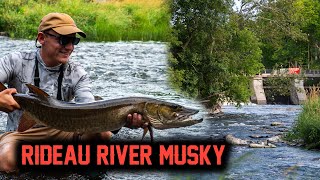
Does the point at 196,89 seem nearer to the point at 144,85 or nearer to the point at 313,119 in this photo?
the point at 313,119

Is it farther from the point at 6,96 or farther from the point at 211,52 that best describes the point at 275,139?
the point at 6,96

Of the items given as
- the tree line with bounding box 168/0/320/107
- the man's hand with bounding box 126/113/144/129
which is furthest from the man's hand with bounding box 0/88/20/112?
the tree line with bounding box 168/0/320/107

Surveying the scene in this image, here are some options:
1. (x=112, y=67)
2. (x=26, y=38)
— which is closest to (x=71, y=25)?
(x=112, y=67)

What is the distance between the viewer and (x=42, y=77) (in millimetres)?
4348

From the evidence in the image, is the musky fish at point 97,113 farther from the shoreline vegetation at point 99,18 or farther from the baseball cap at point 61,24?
the shoreline vegetation at point 99,18

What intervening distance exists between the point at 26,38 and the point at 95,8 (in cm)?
282

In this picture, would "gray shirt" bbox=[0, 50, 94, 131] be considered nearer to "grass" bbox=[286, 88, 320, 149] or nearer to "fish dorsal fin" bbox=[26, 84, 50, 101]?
"fish dorsal fin" bbox=[26, 84, 50, 101]

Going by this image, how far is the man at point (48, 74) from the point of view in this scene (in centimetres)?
420

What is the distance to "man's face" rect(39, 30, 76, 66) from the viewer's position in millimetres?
4207

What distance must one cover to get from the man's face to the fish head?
3.00 feet

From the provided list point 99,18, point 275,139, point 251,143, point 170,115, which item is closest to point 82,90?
point 170,115

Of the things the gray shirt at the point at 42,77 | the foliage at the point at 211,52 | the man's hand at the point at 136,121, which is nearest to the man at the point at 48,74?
the gray shirt at the point at 42,77

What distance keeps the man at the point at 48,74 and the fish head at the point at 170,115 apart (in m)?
0.77

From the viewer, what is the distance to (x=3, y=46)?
57.8 feet
